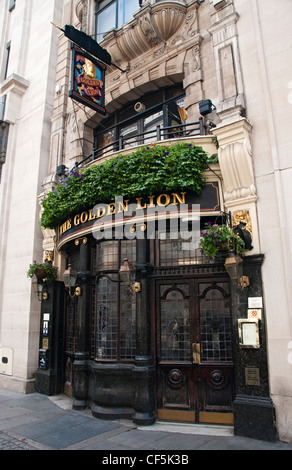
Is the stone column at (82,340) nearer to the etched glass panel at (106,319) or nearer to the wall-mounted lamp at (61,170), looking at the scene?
the etched glass panel at (106,319)

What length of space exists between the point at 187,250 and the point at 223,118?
9.71 ft

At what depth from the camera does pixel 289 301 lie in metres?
6.12

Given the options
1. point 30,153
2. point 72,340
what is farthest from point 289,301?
point 30,153

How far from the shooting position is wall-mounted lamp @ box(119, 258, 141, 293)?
24.4ft

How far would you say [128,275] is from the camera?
7.44 metres

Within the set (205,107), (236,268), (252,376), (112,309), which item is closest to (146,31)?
(205,107)

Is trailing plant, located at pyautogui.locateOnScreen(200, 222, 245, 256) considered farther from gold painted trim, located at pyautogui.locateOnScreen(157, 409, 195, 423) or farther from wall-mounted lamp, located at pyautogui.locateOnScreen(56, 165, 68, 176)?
wall-mounted lamp, located at pyautogui.locateOnScreen(56, 165, 68, 176)

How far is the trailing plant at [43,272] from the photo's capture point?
1026 centimetres

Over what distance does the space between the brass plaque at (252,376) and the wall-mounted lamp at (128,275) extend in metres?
2.73

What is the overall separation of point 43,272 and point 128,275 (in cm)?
391

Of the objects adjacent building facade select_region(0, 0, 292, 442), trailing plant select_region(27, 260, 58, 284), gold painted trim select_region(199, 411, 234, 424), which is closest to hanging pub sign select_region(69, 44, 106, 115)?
adjacent building facade select_region(0, 0, 292, 442)

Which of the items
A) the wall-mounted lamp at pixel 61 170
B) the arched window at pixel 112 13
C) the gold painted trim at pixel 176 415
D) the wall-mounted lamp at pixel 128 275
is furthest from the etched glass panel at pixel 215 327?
the arched window at pixel 112 13

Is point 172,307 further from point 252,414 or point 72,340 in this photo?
point 72,340

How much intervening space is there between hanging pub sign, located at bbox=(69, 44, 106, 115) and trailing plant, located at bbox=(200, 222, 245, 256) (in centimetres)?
579
